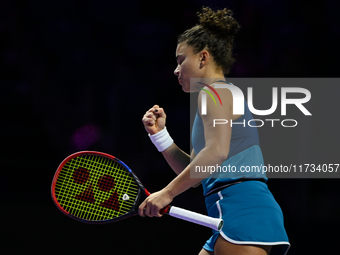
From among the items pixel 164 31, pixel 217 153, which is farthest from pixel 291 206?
pixel 217 153

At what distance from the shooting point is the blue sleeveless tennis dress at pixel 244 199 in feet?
4.61

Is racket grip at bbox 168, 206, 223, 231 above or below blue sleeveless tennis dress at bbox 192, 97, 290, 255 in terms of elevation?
below

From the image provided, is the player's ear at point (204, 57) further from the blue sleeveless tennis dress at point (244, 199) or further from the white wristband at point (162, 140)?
the white wristband at point (162, 140)

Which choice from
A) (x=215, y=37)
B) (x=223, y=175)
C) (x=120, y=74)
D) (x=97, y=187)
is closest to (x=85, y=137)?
(x=120, y=74)

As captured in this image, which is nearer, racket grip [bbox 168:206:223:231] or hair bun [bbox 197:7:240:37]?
racket grip [bbox 168:206:223:231]

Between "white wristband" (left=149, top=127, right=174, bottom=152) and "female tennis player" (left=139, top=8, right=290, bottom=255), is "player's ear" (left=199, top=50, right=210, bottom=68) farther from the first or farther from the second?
"white wristband" (left=149, top=127, right=174, bottom=152)

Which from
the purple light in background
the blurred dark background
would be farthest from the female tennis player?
the purple light in background

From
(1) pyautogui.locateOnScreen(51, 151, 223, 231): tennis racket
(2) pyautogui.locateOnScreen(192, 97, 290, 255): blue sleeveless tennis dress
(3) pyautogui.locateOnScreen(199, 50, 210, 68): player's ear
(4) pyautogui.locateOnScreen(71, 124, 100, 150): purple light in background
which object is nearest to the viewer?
(2) pyautogui.locateOnScreen(192, 97, 290, 255): blue sleeveless tennis dress

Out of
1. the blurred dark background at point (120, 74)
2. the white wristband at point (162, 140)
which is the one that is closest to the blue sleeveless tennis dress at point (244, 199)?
the white wristband at point (162, 140)

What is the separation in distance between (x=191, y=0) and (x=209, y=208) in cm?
343

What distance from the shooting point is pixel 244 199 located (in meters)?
1.45

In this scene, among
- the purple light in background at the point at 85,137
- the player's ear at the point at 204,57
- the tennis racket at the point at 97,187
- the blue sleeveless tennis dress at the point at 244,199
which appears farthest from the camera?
the purple light in background at the point at 85,137

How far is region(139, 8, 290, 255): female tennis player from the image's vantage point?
4.62 feet

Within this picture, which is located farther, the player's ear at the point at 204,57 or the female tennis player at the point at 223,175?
the player's ear at the point at 204,57
